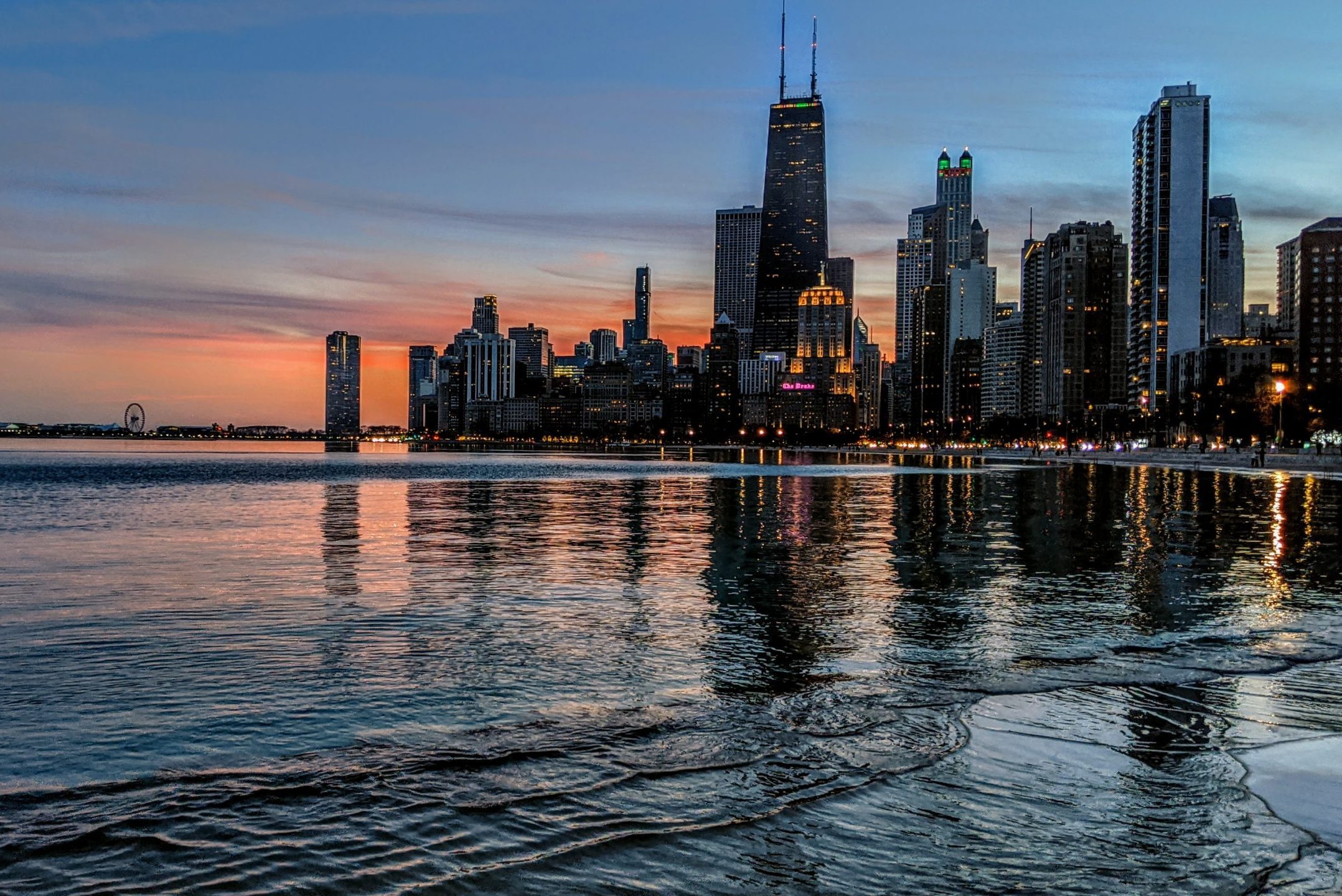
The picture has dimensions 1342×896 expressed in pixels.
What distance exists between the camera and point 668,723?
33.6ft

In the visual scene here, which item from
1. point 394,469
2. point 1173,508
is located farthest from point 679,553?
point 394,469

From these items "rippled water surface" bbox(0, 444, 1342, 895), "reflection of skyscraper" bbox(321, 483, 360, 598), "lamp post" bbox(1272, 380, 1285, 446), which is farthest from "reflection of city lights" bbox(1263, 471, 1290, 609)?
"lamp post" bbox(1272, 380, 1285, 446)

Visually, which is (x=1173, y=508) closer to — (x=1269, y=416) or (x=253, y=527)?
(x=253, y=527)

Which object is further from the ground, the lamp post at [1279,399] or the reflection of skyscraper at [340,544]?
the lamp post at [1279,399]

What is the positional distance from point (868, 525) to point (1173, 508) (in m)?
18.0

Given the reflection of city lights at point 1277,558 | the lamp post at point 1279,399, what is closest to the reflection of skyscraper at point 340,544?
the reflection of city lights at point 1277,558

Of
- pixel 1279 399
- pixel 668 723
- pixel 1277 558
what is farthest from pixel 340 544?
pixel 1279 399

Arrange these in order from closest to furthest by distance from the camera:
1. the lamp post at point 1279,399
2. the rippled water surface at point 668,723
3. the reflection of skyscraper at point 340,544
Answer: the rippled water surface at point 668,723, the reflection of skyscraper at point 340,544, the lamp post at point 1279,399

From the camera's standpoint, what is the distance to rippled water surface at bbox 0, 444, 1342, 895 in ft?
22.9

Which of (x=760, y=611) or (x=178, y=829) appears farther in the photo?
(x=760, y=611)

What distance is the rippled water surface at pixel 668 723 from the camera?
22.9ft

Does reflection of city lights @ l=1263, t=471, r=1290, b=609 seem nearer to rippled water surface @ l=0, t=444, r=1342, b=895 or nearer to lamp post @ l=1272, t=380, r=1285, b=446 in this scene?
rippled water surface @ l=0, t=444, r=1342, b=895

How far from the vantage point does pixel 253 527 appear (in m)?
34.8

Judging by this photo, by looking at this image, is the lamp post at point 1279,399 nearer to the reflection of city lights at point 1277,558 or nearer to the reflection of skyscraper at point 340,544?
the reflection of city lights at point 1277,558
